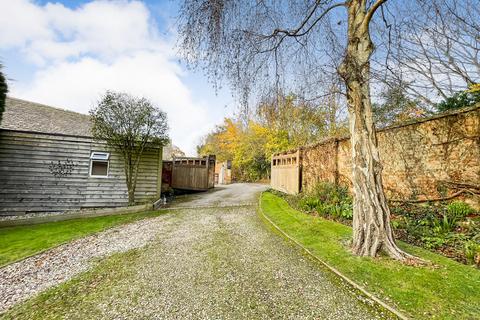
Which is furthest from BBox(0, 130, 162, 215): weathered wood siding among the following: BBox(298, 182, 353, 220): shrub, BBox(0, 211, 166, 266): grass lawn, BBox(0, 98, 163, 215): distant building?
BBox(298, 182, 353, 220): shrub

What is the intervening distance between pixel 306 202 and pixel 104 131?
7.97m

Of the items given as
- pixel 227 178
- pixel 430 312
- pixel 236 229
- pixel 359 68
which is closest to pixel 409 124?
pixel 359 68

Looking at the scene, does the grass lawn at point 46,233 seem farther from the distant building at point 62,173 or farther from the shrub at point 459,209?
the shrub at point 459,209

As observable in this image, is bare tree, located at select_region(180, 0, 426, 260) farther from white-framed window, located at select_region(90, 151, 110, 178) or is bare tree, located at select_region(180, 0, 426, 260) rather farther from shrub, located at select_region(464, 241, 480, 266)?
white-framed window, located at select_region(90, 151, 110, 178)

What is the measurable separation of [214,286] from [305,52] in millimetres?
4440

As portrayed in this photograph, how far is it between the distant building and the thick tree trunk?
7937 millimetres

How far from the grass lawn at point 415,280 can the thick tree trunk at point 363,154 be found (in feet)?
1.01

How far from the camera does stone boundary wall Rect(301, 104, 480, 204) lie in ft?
13.5

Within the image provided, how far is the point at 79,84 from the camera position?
8852 mm

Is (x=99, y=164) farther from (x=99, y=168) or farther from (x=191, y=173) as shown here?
(x=191, y=173)

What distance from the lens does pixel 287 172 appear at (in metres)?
10.1

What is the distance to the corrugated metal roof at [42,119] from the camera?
33.6 feet

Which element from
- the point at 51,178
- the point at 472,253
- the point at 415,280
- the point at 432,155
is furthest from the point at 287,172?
the point at 51,178

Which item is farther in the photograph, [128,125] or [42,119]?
[42,119]
